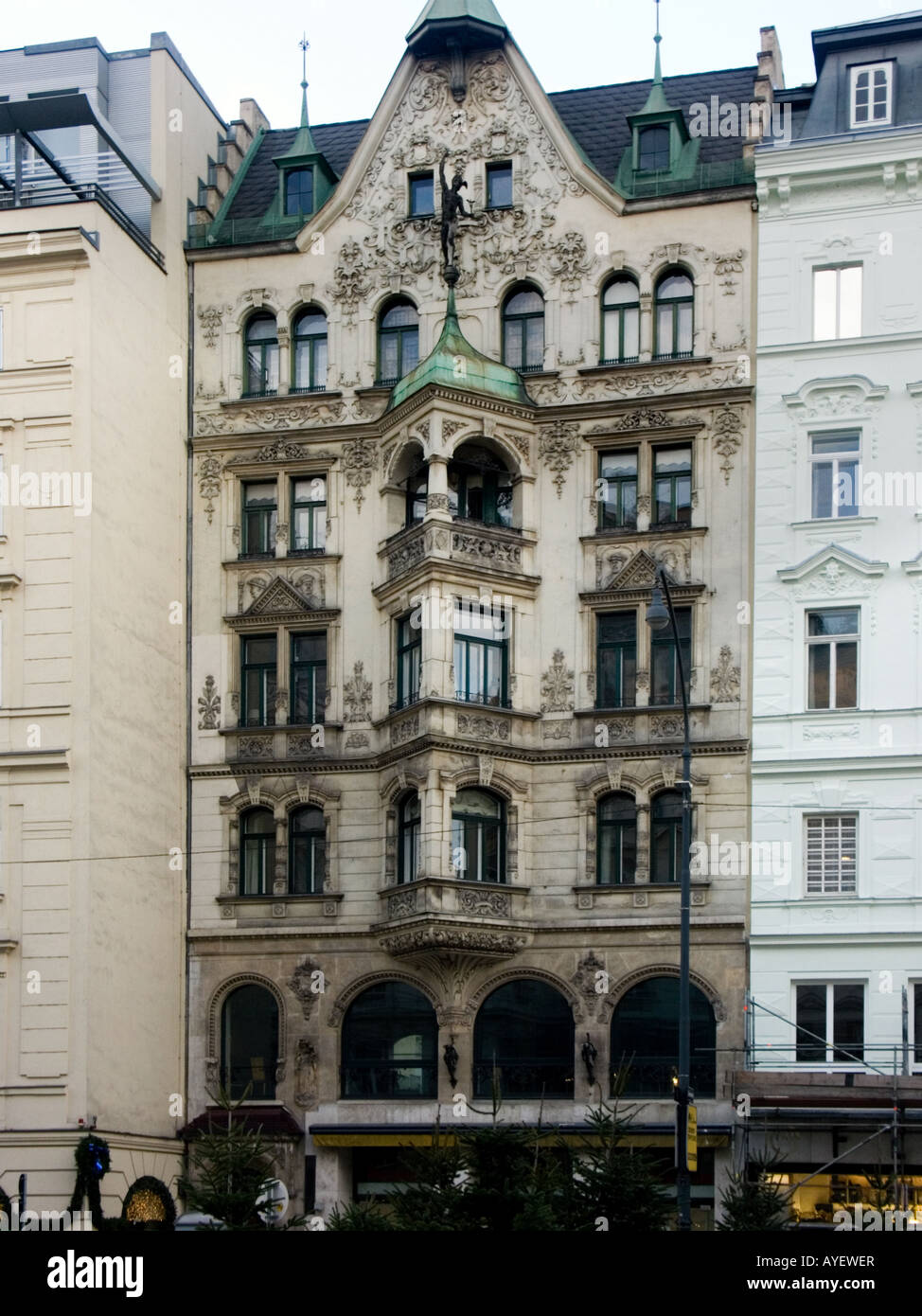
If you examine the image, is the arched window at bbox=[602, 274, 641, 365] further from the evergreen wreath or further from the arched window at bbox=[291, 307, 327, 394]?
the evergreen wreath

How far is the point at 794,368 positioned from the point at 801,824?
9.88 metres

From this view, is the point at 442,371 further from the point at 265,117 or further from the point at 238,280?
the point at 265,117

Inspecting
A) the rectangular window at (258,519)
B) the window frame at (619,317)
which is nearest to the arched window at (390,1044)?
the rectangular window at (258,519)

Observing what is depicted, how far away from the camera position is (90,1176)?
39688 millimetres

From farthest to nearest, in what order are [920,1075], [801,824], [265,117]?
1. [265,117]
2. [801,824]
3. [920,1075]

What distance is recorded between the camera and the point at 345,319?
156ft

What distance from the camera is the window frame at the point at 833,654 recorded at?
141 ft

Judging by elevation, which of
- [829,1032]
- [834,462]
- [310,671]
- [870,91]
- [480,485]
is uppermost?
[870,91]

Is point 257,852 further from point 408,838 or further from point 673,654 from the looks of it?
point 673,654

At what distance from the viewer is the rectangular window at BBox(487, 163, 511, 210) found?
47500 mm

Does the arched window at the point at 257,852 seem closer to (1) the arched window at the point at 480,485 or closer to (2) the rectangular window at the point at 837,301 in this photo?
(1) the arched window at the point at 480,485

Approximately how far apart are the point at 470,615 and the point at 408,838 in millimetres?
4985

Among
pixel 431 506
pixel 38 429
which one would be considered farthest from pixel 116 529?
pixel 431 506

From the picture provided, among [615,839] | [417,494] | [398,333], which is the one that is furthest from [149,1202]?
[398,333]
